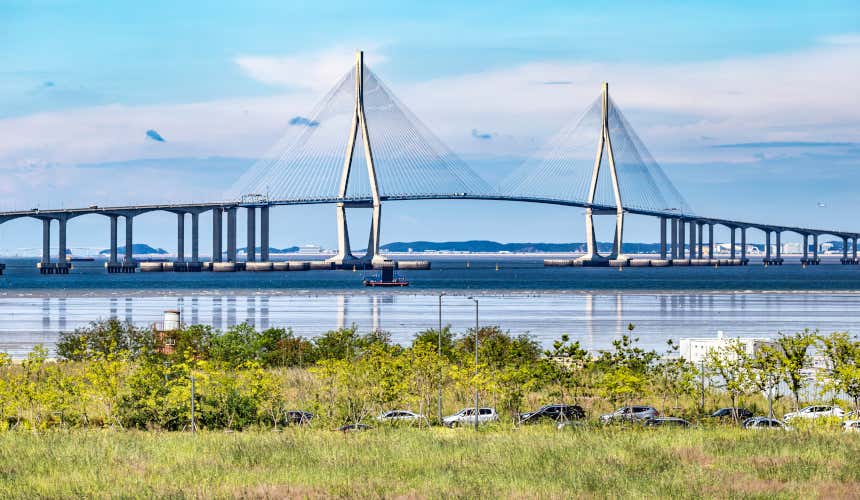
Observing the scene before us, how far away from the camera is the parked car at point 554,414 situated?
2853 cm

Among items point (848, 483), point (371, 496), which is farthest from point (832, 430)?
point (371, 496)

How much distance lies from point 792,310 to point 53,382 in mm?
67100

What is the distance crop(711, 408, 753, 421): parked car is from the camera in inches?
1144

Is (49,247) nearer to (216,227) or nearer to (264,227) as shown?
(216,227)

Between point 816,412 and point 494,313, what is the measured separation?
51.2 metres

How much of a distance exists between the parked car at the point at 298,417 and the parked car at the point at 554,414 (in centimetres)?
536

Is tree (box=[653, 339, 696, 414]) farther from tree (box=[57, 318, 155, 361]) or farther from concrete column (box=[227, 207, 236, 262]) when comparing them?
concrete column (box=[227, 207, 236, 262])

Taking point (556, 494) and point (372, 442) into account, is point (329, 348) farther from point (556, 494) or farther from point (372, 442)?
point (556, 494)

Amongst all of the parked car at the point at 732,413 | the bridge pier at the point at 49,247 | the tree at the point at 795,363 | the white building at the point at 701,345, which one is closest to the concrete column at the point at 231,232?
the bridge pier at the point at 49,247

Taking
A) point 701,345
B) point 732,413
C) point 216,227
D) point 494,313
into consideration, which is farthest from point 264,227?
point 732,413

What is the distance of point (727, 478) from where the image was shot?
17.6 m

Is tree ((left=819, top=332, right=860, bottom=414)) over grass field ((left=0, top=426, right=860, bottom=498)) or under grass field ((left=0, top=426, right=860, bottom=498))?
over

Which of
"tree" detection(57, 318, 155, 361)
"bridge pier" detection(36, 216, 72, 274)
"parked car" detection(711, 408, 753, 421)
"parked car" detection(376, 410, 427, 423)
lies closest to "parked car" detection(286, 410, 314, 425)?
"parked car" detection(376, 410, 427, 423)

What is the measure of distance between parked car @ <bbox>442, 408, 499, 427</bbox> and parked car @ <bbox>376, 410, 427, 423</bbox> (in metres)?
0.71
